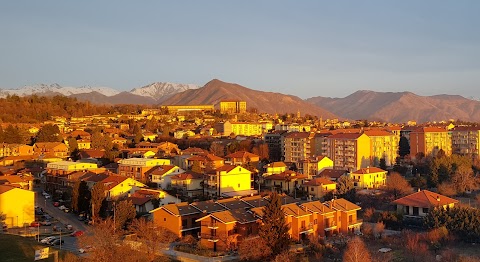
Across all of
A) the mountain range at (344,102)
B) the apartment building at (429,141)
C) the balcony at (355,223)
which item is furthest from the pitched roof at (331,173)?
the mountain range at (344,102)

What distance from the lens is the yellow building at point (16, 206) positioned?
15633mm

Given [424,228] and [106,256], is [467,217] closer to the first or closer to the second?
[424,228]

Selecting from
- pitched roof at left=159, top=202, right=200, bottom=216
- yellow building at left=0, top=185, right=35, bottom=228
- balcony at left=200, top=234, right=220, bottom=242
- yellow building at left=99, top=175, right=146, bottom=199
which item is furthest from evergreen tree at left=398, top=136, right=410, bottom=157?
yellow building at left=0, top=185, right=35, bottom=228

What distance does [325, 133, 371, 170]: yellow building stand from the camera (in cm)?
2536

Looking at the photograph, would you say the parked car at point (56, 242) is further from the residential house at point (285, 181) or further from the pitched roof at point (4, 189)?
the residential house at point (285, 181)

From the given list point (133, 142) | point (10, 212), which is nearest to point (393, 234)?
point (10, 212)

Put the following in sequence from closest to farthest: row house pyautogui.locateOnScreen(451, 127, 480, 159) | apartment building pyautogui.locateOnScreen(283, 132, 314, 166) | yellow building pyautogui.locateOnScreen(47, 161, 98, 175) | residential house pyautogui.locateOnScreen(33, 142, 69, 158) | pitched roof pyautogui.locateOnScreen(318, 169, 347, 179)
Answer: yellow building pyautogui.locateOnScreen(47, 161, 98, 175) → pitched roof pyautogui.locateOnScreen(318, 169, 347, 179) → apartment building pyautogui.locateOnScreen(283, 132, 314, 166) → residential house pyautogui.locateOnScreen(33, 142, 69, 158) → row house pyautogui.locateOnScreen(451, 127, 480, 159)

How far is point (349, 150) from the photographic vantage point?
1006 inches

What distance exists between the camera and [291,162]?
2675 centimetres

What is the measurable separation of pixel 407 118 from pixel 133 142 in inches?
3394

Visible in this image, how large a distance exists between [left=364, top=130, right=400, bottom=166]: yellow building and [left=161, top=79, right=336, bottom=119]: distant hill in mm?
67509

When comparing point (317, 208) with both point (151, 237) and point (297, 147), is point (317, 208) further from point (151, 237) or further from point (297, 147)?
point (297, 147)

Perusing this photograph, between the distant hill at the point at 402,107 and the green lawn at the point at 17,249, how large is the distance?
304 ft

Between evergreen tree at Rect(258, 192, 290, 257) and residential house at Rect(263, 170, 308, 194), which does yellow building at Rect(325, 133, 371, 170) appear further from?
evergreen tree at Rect(258, 192, 290, 257)
